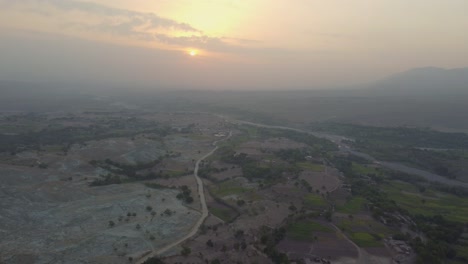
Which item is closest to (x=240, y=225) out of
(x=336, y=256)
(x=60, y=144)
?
(x=336, y=256)

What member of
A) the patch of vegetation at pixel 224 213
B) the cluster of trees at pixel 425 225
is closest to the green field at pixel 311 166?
the cluster of trees at pixel 425 225

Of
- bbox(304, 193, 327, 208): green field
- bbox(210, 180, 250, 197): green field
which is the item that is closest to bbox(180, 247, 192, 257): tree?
bbox(210, 180, 250, 197): green field

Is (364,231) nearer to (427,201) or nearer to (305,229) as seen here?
(305,229)

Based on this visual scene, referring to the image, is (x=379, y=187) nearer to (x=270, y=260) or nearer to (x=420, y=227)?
(x=420, y=227)

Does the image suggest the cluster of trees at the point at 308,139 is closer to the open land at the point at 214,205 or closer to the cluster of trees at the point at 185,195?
the open land at the point at 214,205

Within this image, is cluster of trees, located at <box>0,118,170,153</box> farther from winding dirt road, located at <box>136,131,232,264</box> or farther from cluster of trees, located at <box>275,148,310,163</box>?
cluster of trees, located at <box>275,148,310,163</box>

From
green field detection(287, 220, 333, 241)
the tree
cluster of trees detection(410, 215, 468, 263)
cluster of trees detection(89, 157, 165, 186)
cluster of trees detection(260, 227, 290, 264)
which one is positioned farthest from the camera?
cluster of trees detection(89, 157, 165, 186)
